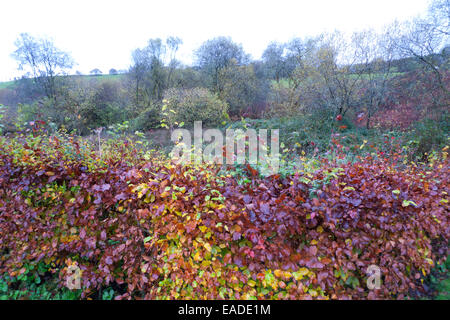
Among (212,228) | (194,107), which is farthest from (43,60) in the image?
(212,228)

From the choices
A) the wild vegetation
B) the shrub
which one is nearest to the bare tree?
the shrub

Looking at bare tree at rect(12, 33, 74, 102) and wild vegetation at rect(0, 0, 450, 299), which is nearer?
wild vegetation at rect(0, 0, 450, 299)

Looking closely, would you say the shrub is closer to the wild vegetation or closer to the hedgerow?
the wild vegetation

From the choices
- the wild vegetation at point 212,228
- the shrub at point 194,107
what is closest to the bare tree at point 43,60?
the shrub at point 194,107

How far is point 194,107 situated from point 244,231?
10.2m

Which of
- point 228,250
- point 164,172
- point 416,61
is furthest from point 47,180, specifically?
point 416,61

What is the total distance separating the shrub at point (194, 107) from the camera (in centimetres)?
1126

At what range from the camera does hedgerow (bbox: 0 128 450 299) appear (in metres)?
1.88

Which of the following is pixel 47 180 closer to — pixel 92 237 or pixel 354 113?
pixel 92 237

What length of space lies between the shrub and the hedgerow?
8.89 metres

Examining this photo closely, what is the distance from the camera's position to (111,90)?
17.3 meters

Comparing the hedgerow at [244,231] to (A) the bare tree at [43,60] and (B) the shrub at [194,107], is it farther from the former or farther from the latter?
(A) the bare tree at [43,60]

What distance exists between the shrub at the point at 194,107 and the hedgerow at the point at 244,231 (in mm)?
8895

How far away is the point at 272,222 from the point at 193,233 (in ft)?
2.12
